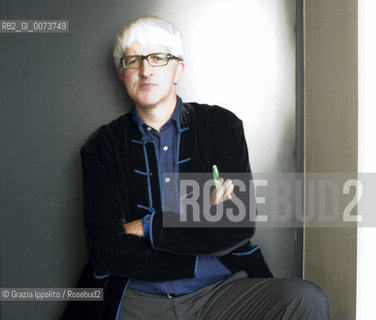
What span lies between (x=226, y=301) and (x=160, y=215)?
39 cm

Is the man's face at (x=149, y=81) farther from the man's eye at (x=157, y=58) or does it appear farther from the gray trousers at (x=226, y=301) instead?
the gray trousers at (x=226, y=301)

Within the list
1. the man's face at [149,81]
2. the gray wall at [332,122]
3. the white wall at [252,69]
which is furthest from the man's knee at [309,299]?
the man's face at [149,81]

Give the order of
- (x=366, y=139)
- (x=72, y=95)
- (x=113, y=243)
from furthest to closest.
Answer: (x=72, y=95) < (x=113, y=243) < (x=366, y=139)

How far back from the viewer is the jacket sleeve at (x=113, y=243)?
170 cm

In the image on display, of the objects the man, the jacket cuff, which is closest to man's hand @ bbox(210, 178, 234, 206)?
the man

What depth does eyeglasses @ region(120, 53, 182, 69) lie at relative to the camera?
1797mm

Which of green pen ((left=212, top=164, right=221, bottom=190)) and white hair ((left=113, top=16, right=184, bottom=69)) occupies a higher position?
white hair ((left=113, top=16, right=184, bottom=69))

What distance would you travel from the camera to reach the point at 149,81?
1.81 metres

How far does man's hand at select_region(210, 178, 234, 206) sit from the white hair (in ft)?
1.75

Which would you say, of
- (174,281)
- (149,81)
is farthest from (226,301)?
(149,81)

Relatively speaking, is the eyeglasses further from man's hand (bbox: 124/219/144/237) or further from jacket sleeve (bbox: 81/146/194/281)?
man's hand (bbox: 124/219/144/237)

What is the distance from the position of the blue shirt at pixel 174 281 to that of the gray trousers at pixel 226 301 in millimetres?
23

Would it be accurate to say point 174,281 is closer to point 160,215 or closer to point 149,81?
point 160,215

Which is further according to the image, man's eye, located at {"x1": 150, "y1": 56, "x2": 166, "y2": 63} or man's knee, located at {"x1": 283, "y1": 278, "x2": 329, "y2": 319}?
man's eye, located at {"x1": 150, "y1": 56, "x2": 166, "y2": 63}
